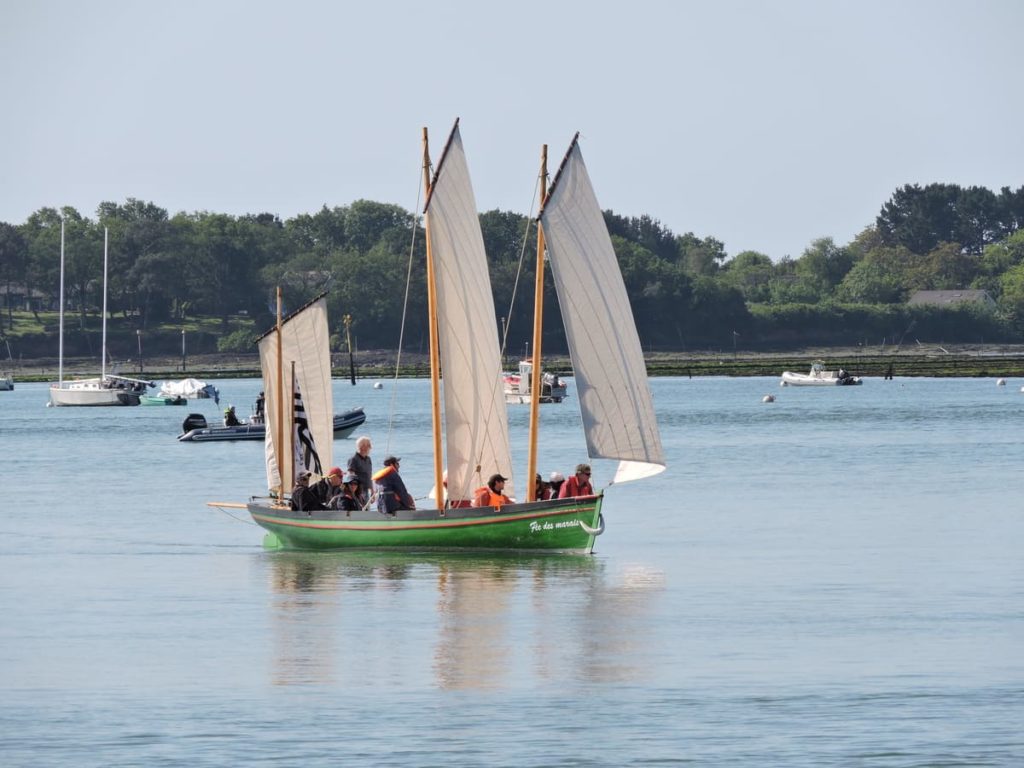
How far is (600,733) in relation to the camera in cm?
2856

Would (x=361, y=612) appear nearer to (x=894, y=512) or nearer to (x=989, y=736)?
(x=989, y=736)

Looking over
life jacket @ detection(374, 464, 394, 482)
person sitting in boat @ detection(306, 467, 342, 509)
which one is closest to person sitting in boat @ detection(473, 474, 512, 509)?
life jacket @ detection(374, 464, 394, 482)

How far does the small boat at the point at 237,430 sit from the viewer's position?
11400 centimetres

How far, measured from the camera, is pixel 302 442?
53219 mm

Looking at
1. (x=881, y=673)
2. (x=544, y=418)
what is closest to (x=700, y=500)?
(x=881, y=673)

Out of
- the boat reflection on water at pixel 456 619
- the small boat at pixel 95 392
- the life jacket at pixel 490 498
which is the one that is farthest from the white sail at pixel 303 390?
the small boat at pixel 95 392

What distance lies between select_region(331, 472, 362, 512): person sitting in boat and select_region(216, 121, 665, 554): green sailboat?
35 cm

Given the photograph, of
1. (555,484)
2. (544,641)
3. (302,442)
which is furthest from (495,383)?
(544,641)

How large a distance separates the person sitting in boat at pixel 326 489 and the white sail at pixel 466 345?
266 cm

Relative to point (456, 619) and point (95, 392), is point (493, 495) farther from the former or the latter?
point (95, 392)

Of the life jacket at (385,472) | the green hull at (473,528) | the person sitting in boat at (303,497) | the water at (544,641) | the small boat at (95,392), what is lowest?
the water at (544,641)

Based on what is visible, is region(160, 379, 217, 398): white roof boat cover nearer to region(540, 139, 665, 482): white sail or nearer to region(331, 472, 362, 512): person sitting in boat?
region(331, 472, 362, 512): person sitting in boat

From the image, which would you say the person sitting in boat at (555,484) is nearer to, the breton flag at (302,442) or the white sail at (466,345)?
the white sail at (466,345)

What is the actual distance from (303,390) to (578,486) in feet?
33.6
